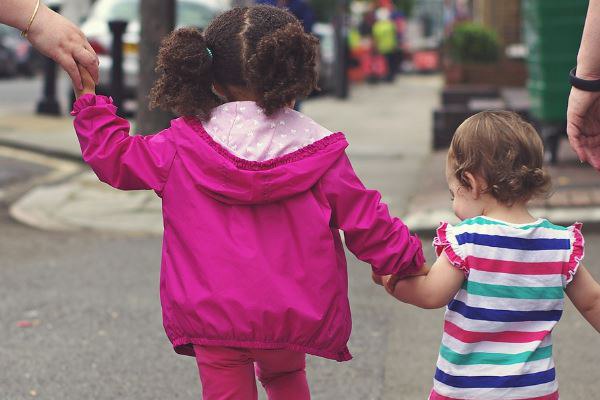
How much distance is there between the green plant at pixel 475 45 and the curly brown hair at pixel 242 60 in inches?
634

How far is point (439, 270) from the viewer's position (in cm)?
287

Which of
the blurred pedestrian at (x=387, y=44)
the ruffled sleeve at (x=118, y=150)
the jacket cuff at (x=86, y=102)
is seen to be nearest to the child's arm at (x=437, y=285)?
the ruffled sleeve at (x=118, y=150)

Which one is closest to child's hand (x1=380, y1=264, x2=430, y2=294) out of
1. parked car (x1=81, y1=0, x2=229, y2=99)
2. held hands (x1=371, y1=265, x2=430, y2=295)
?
held hands (x1=371, y1=265, x2=430, y2=295)

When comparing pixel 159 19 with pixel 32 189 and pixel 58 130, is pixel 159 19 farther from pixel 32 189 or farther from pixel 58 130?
pixel 58 130

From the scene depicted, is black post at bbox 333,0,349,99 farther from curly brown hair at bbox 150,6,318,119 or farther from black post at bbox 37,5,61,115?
curly brown hair at bbox 150,6,318,119

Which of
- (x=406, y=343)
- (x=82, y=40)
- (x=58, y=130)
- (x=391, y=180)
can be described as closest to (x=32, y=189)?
(x=391, y=180)

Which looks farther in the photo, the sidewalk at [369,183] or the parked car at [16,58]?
the parked car at [16,58]

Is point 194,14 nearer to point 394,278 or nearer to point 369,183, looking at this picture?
point 369,183

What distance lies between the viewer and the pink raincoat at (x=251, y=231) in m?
2.86

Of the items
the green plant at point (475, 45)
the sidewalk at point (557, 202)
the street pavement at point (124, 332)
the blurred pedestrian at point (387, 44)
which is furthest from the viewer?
the blurred pedestrian at point (387, 44)

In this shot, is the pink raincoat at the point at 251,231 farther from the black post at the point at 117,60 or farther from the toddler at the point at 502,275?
the black post at the point at 117,60

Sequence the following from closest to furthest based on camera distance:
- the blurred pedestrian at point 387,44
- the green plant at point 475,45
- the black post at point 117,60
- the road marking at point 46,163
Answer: the road marking at point 46,163, the black post at point 117,60, the green plant at point 475,45, the blurred pedestrian at point 387,44

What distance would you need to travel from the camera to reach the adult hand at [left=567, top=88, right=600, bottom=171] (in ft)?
9.70

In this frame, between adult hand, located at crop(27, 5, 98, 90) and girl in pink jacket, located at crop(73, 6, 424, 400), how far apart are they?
0.07 meters
